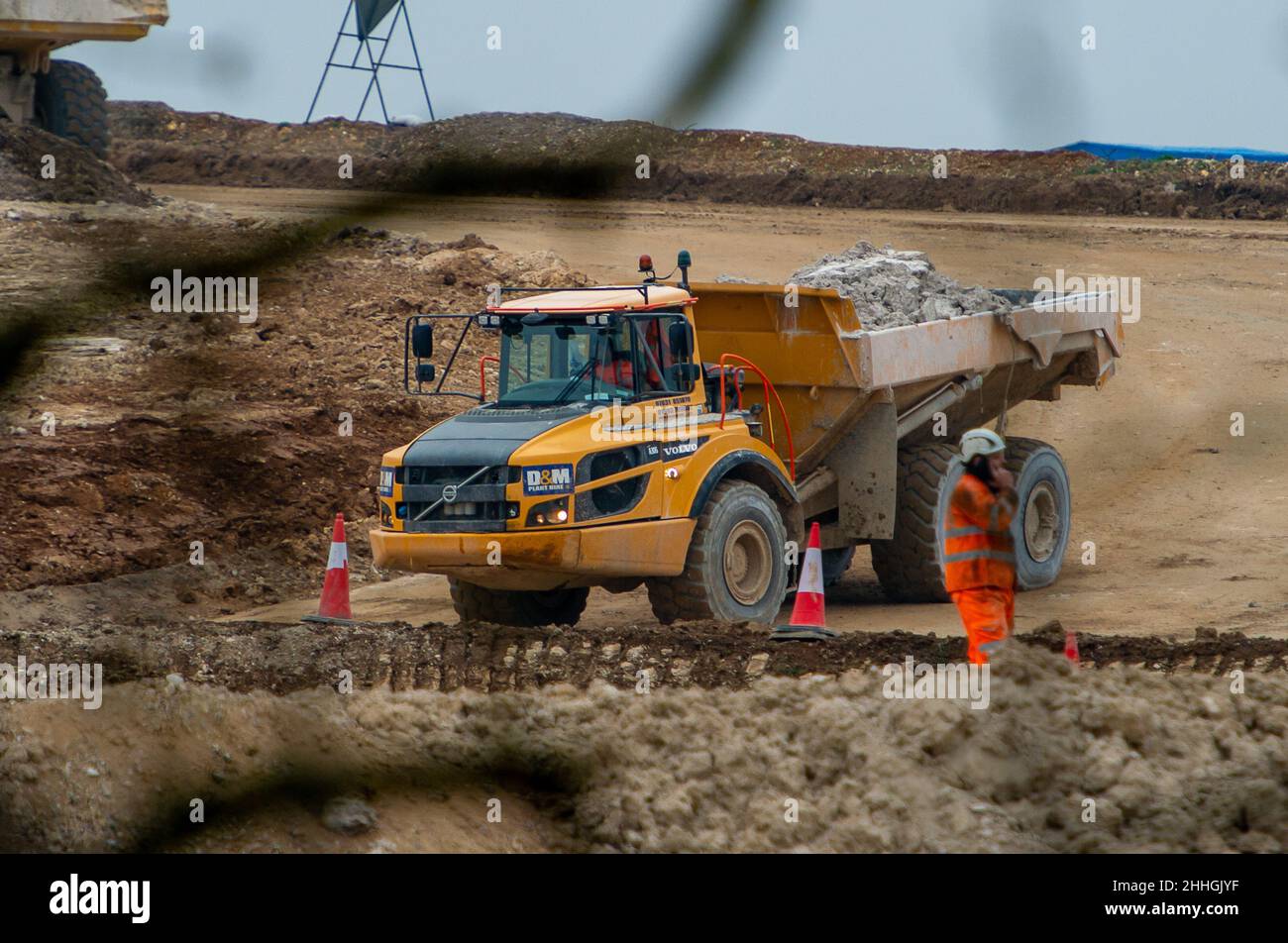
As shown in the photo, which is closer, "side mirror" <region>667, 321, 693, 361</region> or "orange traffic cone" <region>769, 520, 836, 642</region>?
"orange traffic cone" <region>769, 520, 836, 642</region>

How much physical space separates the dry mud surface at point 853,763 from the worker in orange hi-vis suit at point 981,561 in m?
0.30

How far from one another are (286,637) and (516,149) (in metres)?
9.07

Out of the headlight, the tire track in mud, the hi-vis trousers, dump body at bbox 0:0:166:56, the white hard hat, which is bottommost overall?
the tire track in mud

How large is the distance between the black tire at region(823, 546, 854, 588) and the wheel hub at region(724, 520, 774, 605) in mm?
1831

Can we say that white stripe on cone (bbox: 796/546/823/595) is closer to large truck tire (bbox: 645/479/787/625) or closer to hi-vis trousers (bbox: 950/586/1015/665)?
large truck tire (bbox: 645/479/787/625)

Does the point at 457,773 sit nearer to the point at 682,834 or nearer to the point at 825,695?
the point at 682,834

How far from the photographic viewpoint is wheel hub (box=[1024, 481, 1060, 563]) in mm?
12039

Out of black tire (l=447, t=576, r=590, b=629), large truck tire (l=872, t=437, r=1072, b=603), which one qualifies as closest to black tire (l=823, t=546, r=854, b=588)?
large truck tire (l=872, t=437, r=1072, b=603)

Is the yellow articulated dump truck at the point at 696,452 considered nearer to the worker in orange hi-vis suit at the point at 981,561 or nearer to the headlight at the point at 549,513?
the headlight at the point at 549,513

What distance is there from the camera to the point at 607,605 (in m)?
12.0

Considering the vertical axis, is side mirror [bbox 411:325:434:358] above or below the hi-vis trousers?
above

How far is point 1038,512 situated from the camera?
12.3 m

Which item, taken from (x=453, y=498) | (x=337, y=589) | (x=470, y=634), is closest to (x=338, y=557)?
(x=337, y=589)

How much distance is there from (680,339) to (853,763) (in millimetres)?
3460
